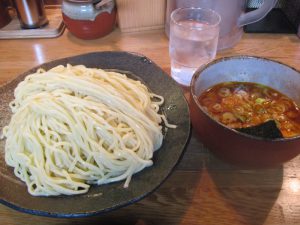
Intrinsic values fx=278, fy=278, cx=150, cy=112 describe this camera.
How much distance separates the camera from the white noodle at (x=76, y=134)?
2.38ft

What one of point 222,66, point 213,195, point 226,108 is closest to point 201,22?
point 222,66

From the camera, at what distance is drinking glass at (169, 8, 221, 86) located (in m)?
1.04

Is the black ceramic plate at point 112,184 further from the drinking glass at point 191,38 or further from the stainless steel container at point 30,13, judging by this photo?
the stainless steel container at point 30,13

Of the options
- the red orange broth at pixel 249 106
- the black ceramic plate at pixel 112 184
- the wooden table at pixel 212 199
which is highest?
the red orange broth at pixel 249 106

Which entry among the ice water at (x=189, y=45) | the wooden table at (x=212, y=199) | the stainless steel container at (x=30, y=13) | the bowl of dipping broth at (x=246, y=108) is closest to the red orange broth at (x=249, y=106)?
the bowl of dipping broth at (x=246, y=108)

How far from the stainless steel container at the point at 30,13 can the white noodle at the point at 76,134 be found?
2.45ft

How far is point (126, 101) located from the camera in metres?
0.82

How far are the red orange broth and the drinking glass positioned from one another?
233 millimetres

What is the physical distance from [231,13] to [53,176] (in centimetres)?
99

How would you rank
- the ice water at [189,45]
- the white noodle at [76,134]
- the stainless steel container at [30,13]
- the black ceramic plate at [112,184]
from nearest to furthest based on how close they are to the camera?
1. the black ceramic plate at [112,184]
2. the white noodle at [76,134]
3. the ice water at [189,45]
4. the stainless steel container at [30,13]

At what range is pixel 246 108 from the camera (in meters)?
0.83

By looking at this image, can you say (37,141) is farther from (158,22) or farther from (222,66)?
(158,22)

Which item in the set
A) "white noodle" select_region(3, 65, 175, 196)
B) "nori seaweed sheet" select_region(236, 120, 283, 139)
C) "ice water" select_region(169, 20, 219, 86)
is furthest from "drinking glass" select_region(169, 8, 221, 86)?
"nori seaweed sheet" select_region(236, 120, 283, 139)

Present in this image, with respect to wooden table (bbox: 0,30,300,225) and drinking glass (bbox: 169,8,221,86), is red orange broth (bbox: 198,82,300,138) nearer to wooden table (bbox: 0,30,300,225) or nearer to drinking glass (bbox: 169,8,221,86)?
wooden table (bbox: 0,30,300,225)
